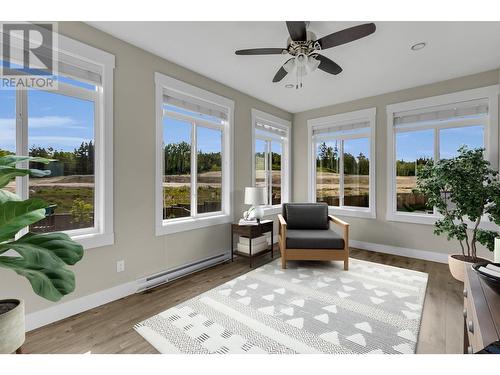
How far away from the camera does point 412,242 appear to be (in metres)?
3.82

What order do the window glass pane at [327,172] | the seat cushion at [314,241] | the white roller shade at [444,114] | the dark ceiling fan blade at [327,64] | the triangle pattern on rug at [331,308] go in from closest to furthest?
the triangle pattern on rug at [331,308], the dark ceiling fan blade at [327,64], the seat cushion at [314,241], the white roller shade at [444,114], the window glass pane at [327,172]

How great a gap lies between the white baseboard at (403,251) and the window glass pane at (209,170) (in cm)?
257

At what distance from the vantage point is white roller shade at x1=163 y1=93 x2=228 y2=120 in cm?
299

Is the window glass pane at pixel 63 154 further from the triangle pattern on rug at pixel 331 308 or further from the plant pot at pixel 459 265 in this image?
the plant pot at pixel 459 265

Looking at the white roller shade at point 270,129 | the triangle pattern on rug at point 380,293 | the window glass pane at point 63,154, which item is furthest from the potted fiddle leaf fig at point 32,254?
the white roller shade at point 270,129

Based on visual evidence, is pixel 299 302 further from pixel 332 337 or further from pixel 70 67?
pixel 70 67

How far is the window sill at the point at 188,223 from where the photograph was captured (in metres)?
2.88

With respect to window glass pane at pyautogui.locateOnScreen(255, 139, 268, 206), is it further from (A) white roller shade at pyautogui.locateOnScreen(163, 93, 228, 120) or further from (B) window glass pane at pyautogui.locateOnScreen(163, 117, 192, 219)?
(B) window glass pane at pyautogui.locateOnScreen(163, 117, 192, 219)

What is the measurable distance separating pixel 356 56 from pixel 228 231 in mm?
2803

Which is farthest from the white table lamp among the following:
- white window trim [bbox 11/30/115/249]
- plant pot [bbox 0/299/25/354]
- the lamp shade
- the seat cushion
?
plant pot [bbox 0/299/25/354]

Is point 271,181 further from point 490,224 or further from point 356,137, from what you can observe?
point 490,224

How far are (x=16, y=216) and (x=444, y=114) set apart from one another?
15.6 ft

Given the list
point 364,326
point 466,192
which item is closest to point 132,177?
point 364,326

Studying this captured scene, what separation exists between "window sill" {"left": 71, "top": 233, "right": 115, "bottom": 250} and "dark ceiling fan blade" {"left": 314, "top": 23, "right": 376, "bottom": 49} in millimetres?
2610
